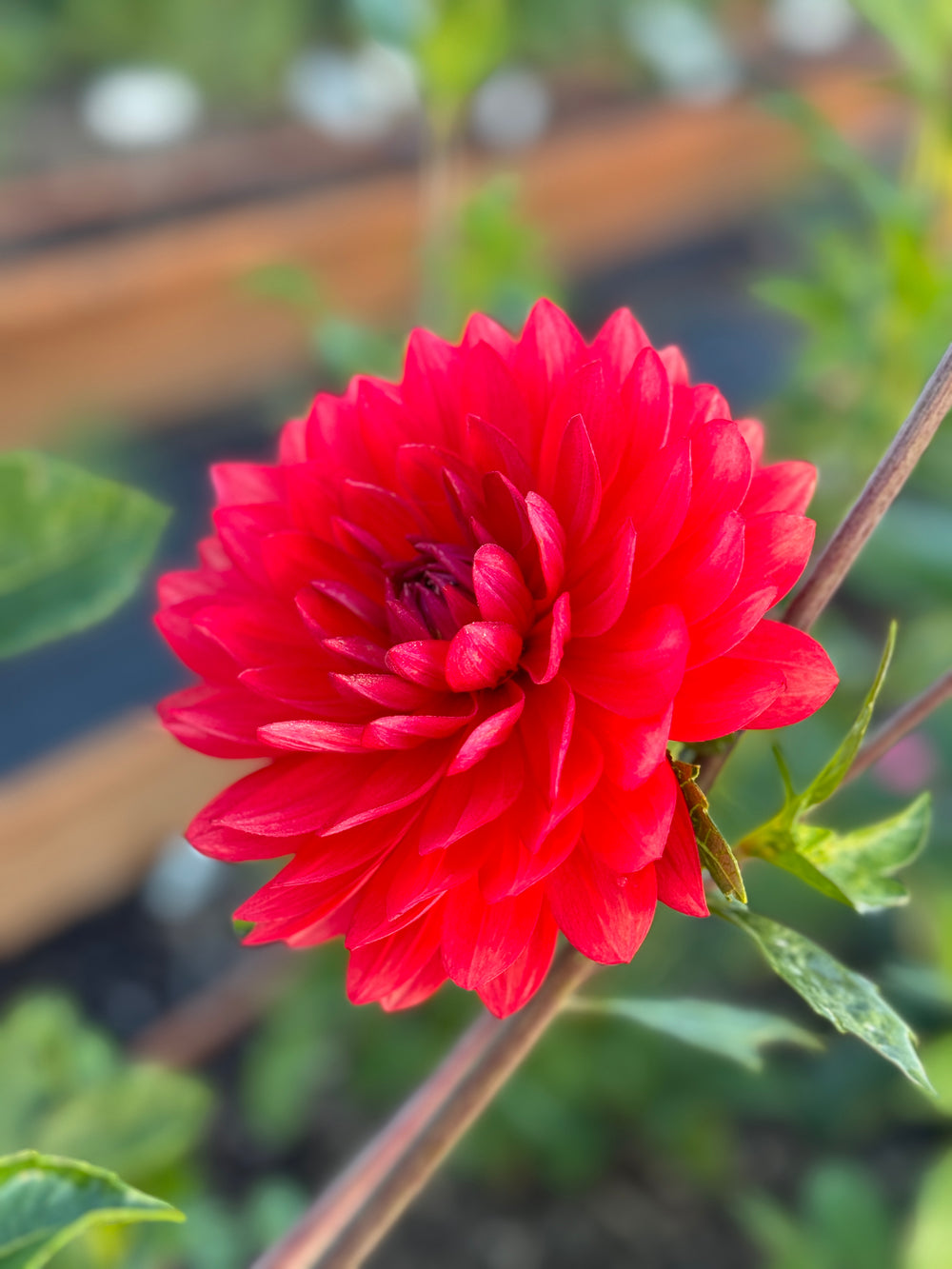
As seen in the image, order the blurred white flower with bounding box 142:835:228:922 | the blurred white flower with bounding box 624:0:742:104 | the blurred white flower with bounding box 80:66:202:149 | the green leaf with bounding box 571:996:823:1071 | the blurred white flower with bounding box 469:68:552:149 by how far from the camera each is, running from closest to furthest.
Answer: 1. the green leaf with bounding box 571:996:823:1071
2. the blurred white flower with bounding box 624:0:742:104
3. the blurred white flower with bounding box 142:835:228:922
4. the blurred white flower with bounding box 80:66:202:149
5. the blurred white flower with bounding box 469:68:552:149

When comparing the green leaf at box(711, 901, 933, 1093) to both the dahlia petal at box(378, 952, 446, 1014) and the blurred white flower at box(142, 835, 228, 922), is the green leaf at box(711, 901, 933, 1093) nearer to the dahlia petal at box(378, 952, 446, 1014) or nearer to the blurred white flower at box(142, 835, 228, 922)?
the dahlia petal at box(378, 952, 446, 1014)

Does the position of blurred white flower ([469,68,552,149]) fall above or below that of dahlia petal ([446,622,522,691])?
below

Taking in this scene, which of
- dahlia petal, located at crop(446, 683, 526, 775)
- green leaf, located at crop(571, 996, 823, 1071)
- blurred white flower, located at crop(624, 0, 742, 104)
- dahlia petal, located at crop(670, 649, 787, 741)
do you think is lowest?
green leaf, located at crop(571, 996, 823, 1071)

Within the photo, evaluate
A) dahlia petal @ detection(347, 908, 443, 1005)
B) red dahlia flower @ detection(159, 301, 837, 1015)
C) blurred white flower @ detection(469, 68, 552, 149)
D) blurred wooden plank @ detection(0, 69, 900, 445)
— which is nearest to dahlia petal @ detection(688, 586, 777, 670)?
red dahlia flower @ detection(159, 301, 837, 1015)

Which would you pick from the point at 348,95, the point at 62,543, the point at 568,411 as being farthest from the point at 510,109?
the point at 568,411

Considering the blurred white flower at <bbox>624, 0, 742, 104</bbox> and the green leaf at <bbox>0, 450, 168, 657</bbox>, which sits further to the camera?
the blurred white flower at <bbox>624, 0, 742, 104</bbox>

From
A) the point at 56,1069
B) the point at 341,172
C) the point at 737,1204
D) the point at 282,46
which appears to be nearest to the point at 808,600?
the point at 56,1069

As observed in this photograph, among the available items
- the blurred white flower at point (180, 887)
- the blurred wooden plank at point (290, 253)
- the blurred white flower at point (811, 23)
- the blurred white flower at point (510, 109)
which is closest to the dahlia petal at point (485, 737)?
the blurred white flower at point (180, 887)

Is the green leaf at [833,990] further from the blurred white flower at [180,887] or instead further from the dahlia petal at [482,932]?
the blurred white flower at [180,887]
